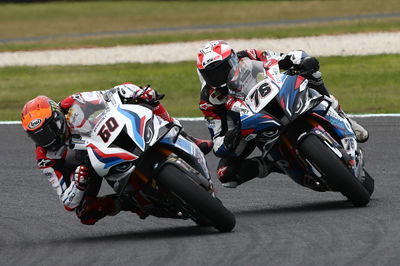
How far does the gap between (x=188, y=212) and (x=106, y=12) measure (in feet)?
101

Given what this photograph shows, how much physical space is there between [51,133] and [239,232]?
4.78 feet

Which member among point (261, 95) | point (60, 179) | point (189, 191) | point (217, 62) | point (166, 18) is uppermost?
point (217, 62)

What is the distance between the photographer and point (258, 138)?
7.64 m

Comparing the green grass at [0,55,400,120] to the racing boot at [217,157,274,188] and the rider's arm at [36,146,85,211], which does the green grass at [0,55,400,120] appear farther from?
the rider's arm at [36,146,85,211]

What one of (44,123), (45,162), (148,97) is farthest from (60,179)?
(148,97)

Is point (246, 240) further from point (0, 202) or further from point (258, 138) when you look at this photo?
point (0, 202)

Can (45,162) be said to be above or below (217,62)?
below

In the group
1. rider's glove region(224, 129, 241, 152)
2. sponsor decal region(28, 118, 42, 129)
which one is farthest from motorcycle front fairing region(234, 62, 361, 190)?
sponsor decal region(28, 118, 42, 129)

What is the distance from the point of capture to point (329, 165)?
24.2 feet

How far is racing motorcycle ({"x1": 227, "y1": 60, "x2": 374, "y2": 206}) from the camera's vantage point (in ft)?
24.4

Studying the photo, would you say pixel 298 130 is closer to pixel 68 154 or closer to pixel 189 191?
pixel 189 191

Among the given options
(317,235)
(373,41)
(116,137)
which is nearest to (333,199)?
(317,235)

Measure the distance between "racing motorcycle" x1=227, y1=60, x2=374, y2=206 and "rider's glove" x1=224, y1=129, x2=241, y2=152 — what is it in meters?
0.05

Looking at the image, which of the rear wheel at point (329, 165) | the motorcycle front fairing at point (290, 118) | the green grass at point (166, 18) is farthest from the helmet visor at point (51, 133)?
the green grass at point (166, 18)
